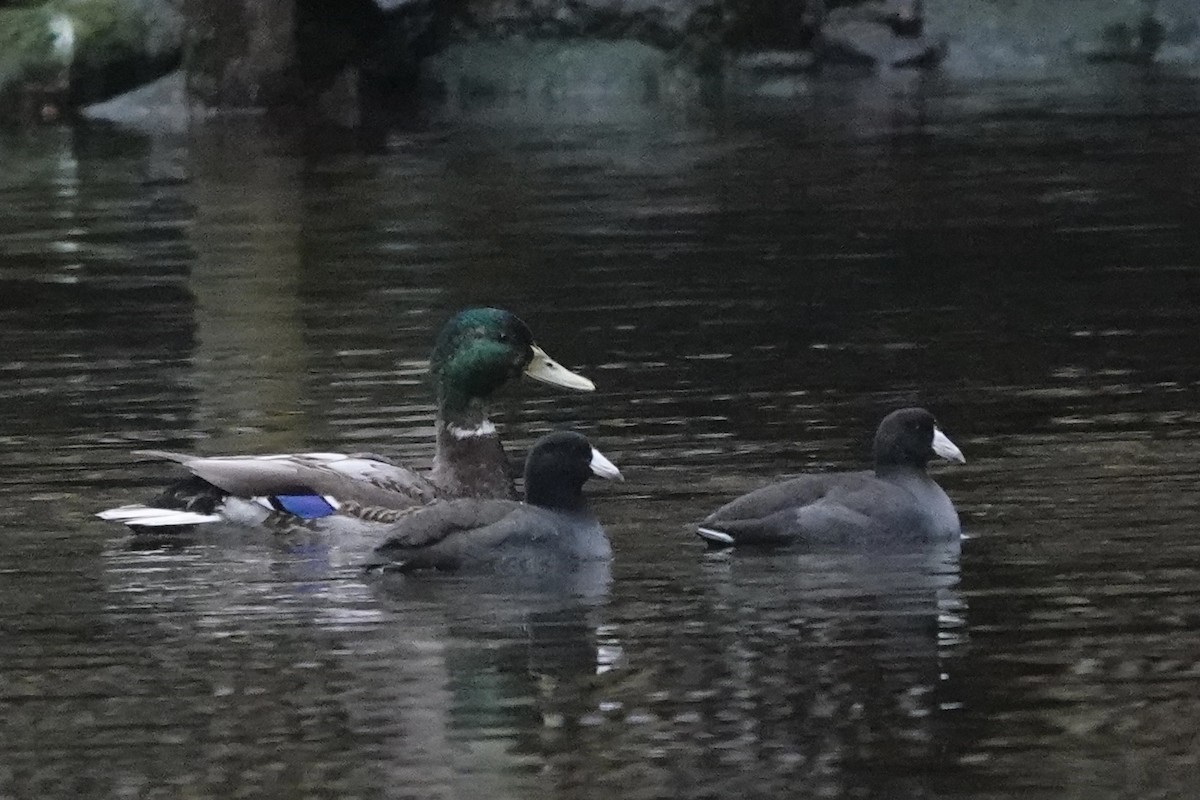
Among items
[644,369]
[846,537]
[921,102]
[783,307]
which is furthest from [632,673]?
[921,102]

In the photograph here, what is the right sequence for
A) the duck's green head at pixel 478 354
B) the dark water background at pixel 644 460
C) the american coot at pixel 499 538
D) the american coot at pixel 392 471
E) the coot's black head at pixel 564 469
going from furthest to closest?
1. the duck's green head at pixel 478 354
2. the american coot at pixel 392 471
3. the coot's black head at pixel 564 469
4. the american coot at pixel 499 538
5. the dark water background at pixel 644 460

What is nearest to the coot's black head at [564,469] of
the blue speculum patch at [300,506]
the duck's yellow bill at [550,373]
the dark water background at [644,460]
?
the dark water background at [644,460]

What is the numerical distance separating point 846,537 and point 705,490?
1.13 m

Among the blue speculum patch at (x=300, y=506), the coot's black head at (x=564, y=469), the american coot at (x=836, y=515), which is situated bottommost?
the blue speculum patch at (x=300, y=506)

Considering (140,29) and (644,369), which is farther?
(140,29)

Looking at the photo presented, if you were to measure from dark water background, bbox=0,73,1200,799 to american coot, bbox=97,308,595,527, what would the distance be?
0.18m

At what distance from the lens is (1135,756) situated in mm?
7980

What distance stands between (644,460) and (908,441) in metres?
1.65

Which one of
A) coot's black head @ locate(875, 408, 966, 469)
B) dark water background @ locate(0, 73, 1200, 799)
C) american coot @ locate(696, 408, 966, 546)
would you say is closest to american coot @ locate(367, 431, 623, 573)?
dark water background @ locate(0, 73, 1200, 799)

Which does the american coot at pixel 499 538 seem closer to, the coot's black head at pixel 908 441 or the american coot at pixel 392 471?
the american coot at pixel 392 471

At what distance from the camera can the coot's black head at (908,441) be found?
450 inches

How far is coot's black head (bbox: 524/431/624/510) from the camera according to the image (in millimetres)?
11070

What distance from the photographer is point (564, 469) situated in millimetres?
11086

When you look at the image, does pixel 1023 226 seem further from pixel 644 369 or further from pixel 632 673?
pixel 632 673
